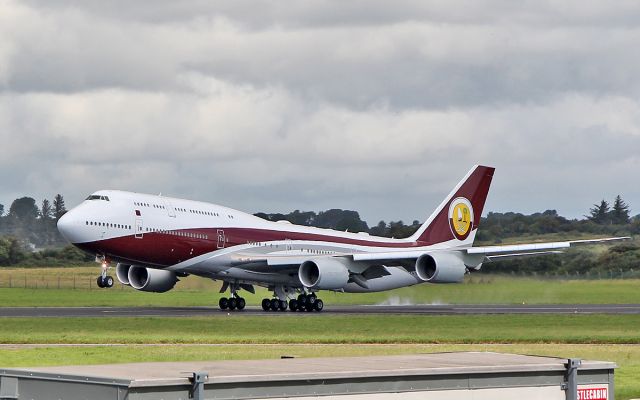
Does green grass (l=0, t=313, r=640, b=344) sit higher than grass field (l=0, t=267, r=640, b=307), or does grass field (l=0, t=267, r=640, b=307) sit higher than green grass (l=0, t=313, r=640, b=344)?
grass field (l=0, t=267, r=640, b=307)

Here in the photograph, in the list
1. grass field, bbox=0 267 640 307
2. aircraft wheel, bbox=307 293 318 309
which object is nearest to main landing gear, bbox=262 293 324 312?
aircraft wheel, bbox=307 293 318 309

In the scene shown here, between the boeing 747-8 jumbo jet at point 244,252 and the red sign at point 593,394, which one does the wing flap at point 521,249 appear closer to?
the boeing 747-8 jumbo jet at point 244,252

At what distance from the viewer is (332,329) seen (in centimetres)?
4494

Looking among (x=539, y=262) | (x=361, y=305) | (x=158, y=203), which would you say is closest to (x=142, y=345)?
(x=158, y=203)

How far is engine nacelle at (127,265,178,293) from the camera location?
6372 cm

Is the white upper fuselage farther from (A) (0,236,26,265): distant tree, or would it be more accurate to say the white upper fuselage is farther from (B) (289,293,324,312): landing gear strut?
(A) (0,236,26,265): distant tree

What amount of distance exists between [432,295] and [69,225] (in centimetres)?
2216

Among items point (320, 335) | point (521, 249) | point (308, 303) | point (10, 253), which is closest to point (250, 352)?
point (320, 335)

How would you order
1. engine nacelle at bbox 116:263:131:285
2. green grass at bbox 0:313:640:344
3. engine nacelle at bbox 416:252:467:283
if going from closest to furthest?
green grass at bbox 0:313:640:344 → engine nacelle at bbox 416:252:467:283 → engine nacelle at bbox 116:263:131:285

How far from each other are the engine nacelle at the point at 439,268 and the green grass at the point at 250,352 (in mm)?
21399

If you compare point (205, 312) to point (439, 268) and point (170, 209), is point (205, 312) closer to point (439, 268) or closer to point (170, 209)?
point (170, 209)

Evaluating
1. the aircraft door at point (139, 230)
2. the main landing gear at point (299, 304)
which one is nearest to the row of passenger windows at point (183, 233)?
the aircraft door at point (139, 230)

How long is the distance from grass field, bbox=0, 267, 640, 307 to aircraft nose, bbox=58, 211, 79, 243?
9908 mm

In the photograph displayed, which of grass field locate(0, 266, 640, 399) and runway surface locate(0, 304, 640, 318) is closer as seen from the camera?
grass field locate(0, 266, 640, 399)
